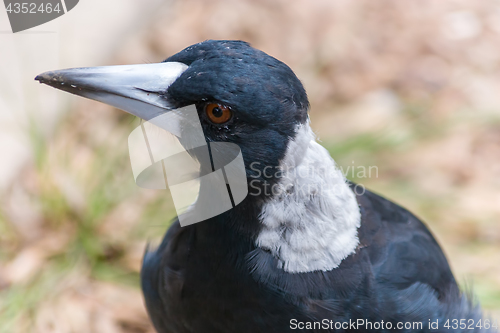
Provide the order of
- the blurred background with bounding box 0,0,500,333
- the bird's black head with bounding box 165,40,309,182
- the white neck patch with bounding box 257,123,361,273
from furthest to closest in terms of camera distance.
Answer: the blurred background with bounding box 0,0,500,333 < the white neck patch with bounding box 257,123,361,273 < the bird's black head with bounding box 165,40,309,182

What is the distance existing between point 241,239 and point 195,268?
0.68ft

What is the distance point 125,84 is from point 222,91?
29 cm

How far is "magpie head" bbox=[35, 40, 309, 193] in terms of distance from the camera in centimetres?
135

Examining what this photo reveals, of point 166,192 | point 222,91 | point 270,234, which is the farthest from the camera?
point 166,192

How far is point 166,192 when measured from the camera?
2910 millimetres

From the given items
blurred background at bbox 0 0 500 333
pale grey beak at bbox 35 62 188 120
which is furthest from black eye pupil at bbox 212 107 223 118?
blurred background at bbox 0 0 500 333

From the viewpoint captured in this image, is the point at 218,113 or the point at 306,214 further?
the point at 306,214

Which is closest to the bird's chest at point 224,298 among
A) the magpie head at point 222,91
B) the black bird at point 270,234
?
the black bird at point 270,234

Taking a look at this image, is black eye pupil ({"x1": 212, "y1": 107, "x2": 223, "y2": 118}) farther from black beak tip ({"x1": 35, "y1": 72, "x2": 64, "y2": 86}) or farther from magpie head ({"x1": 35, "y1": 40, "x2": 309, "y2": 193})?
black beak tip ({"x1": 35, "y1": 72, "x2": 64, "y2": 86})

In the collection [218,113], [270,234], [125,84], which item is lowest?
[270,234]

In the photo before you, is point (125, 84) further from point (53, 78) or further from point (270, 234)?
point (270, 234)

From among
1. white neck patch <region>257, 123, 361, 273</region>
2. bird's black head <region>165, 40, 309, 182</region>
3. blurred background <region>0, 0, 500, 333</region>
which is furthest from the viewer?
blurred background <region>0, 0, 500, 333</region>

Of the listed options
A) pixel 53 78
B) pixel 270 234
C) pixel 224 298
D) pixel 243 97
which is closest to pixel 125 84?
pixel 53 78

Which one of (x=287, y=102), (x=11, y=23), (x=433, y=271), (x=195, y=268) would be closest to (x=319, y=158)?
(x=287, y=102)
